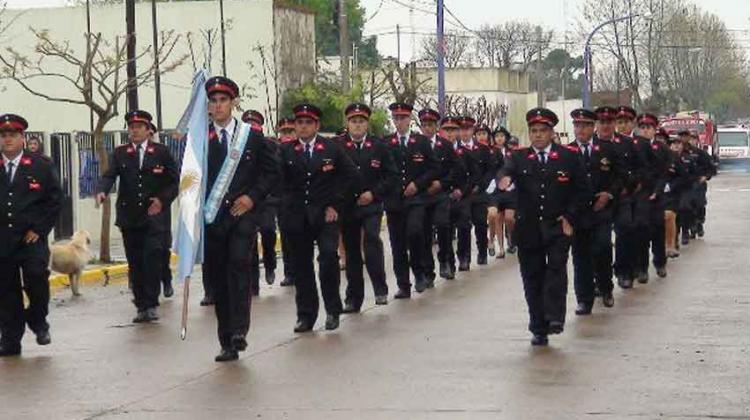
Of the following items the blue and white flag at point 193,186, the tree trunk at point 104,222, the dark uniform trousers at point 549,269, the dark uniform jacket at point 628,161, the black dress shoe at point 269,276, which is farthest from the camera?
the tree trunk at point 104,222

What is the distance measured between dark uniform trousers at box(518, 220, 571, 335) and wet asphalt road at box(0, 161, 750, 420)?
38 centimetres

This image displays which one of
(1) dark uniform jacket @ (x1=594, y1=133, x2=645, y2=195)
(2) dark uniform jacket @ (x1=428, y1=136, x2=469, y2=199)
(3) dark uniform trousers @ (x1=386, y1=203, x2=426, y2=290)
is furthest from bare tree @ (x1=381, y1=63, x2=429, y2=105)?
(1) dark uniform jacket @ (x1=594, y1=133, x2=645, y2=195)

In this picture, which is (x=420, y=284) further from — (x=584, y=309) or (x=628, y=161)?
(x=584, y=309)

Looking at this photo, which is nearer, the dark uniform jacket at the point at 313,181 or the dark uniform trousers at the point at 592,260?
the dark uniform jacket at the point at 313,181

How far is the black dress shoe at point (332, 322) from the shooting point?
14.8m

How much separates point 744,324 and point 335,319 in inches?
145

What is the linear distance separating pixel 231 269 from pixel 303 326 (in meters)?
2.08

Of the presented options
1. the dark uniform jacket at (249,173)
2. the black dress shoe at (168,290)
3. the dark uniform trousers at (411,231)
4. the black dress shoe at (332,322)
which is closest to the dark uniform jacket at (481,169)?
the dark uniform trousers at (411,231)

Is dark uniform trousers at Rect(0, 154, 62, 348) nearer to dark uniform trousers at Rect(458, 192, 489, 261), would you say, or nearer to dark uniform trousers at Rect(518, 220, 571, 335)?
dark uniform trousers at Rect(518, 220, 571, 335)

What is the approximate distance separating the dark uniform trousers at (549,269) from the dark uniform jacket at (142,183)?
410 cm

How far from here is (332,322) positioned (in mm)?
14922

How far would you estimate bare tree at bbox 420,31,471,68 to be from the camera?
85938 mm

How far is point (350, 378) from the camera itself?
11.8 m

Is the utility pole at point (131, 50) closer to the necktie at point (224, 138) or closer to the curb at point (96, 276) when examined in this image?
the curb at point (96, 276)
